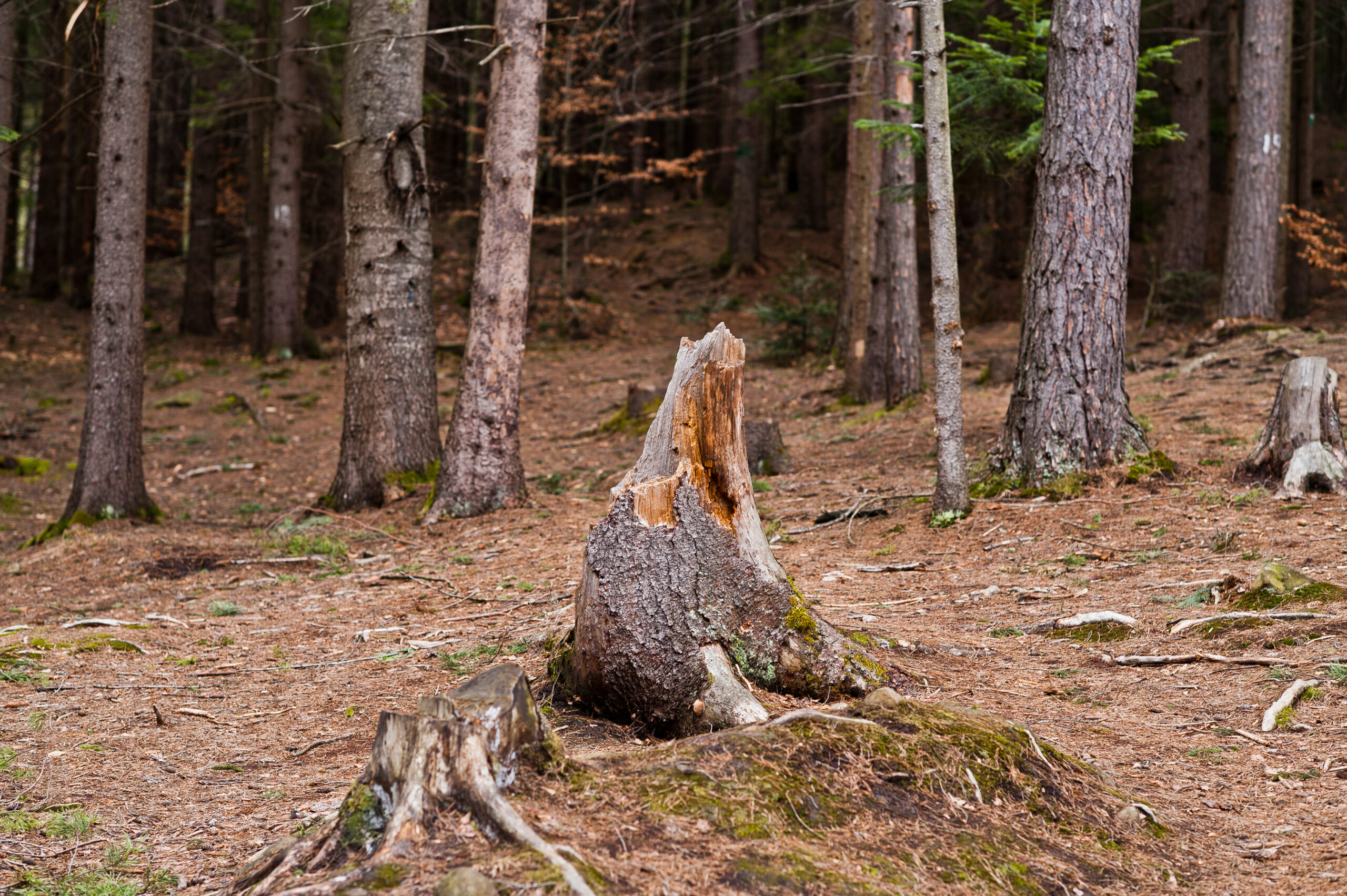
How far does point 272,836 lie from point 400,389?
6881mm

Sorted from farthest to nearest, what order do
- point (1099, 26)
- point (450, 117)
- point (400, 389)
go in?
point (450, 117) → point (400, 389) → point (1099, 26)

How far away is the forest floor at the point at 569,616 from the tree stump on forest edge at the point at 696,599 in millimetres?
200

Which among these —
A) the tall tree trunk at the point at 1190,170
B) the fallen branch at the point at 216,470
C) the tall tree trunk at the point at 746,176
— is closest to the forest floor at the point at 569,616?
the fallen branch at the point at 216,470

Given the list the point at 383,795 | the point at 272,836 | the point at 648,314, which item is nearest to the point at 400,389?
the point at 272,836

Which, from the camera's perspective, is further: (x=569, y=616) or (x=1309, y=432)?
(x=1309, y=432)

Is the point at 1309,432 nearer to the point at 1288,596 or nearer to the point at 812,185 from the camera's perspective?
the point at 1288,596

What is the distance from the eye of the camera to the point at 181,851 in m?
3.13

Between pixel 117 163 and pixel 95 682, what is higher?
pixel 117 163

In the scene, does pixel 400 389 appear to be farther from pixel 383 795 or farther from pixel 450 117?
pixel 450 117

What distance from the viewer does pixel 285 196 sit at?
56.8 ft

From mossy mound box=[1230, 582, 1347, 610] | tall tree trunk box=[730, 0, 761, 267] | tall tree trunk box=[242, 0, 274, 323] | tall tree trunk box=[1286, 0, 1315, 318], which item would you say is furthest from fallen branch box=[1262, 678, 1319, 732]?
tall tree trunk box=[730, 0, 761, 267]

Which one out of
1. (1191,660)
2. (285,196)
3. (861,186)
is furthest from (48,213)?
(1191,660)

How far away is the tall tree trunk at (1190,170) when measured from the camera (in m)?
17.4

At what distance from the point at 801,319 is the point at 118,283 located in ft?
35.5
